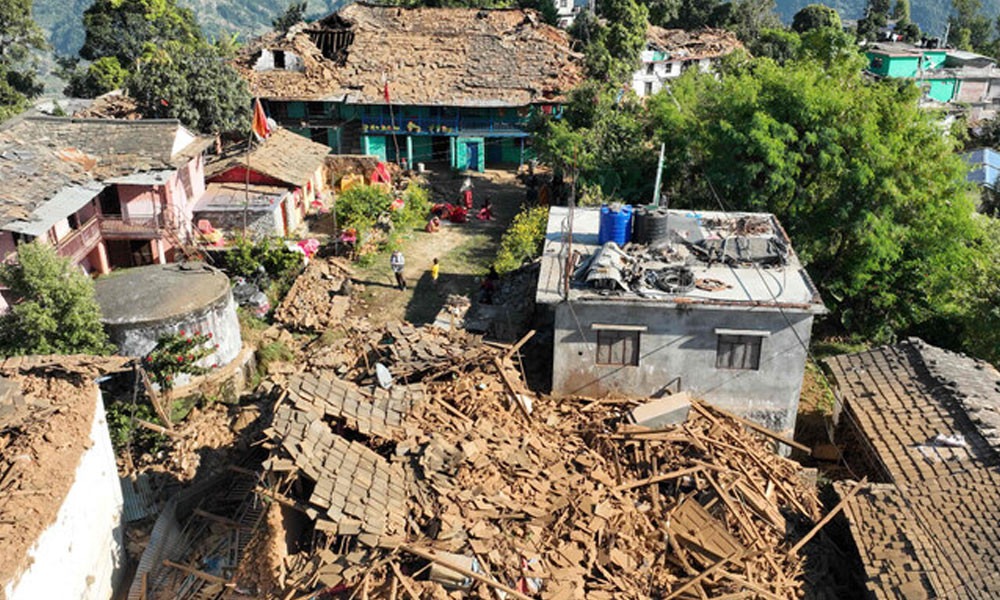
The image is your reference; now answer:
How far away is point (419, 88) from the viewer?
1825 inches

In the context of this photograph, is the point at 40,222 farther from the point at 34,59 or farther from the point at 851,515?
the point at 34,59

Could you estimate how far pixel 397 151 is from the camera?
4547 cm

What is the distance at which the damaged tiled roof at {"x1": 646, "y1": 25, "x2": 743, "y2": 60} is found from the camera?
62.6 meters

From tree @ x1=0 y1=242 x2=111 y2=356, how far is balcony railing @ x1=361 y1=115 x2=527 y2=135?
26986mm

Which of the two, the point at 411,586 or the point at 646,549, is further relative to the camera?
the point at 646,549

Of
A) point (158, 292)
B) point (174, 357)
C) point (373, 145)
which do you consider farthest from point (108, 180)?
point (373, 145)

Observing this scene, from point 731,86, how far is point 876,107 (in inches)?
223

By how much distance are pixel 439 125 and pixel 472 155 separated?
2.69 meters

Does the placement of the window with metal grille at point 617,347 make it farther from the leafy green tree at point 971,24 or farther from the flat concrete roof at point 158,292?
the leafy green tree at point 971,24

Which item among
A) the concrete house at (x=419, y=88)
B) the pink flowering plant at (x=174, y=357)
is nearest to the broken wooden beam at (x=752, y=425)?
the pink flowering plant at (x=174, y=357)

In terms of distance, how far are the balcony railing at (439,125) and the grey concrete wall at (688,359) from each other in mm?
28260

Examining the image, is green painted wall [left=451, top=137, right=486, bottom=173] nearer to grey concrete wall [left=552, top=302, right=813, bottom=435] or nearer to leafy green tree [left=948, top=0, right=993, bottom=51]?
grey concrete wall [left=552, top=302, right=813, bottom=435]

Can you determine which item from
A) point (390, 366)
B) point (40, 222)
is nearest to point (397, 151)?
point (40, 222)

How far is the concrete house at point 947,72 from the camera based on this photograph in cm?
6762
